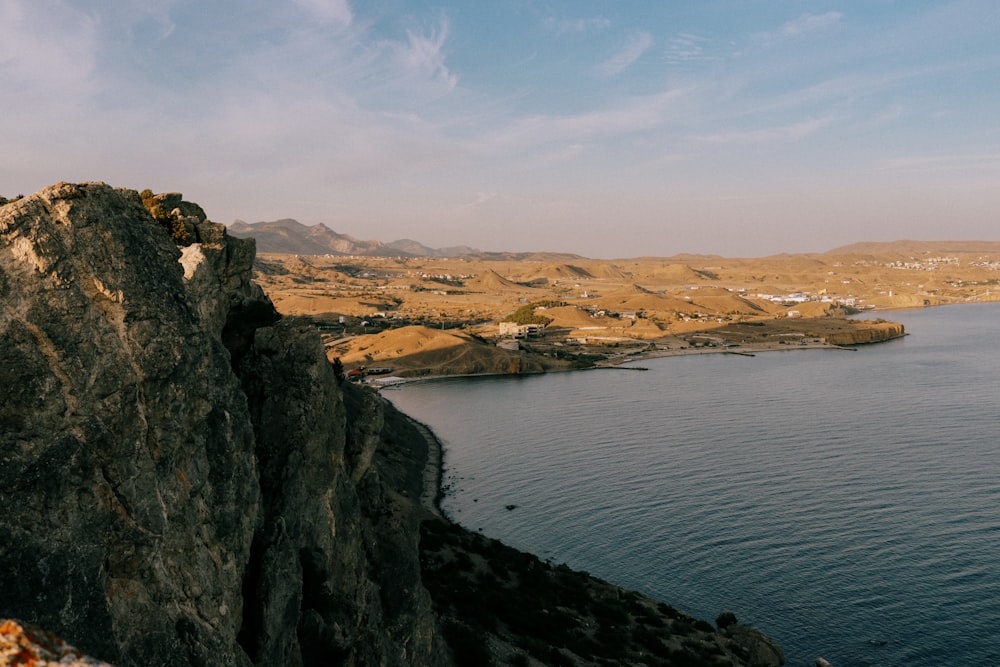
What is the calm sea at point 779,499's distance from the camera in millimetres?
44281

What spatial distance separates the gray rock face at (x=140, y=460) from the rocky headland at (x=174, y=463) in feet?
0.13

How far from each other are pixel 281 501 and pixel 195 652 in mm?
6540

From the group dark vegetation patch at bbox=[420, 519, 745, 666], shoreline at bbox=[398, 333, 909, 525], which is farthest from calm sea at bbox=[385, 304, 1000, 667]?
dark vegetation patch at bbox=[420, 519, 745, 666]

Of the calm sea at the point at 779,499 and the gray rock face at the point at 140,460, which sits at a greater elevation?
the gray rock face at the point at 140,460

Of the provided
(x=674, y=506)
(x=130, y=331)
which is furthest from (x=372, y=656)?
(x=674, y=506)

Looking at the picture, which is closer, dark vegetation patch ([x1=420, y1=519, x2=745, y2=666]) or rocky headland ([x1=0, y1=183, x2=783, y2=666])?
rocky headland ([x1=0, y1=183, x2=783, y2=666])

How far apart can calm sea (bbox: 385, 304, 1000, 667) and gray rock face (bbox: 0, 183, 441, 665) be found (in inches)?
1392

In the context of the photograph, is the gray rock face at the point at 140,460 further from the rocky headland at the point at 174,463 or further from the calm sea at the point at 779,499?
the calm sea at the point at 779,499

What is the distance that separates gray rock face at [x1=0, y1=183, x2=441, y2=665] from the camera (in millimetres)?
11109

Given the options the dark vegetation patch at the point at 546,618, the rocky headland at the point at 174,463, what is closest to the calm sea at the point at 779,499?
the dark vegetation patch at the point at 546,618

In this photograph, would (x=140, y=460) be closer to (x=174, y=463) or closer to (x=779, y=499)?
(x=174, y=463)

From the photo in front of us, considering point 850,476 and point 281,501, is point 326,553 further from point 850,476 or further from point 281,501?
point 850,476

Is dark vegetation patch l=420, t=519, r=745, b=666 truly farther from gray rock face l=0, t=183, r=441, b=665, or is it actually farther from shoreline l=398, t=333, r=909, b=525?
gray rock face l=0, t=183, r=441, b=665

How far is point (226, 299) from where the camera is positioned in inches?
903
